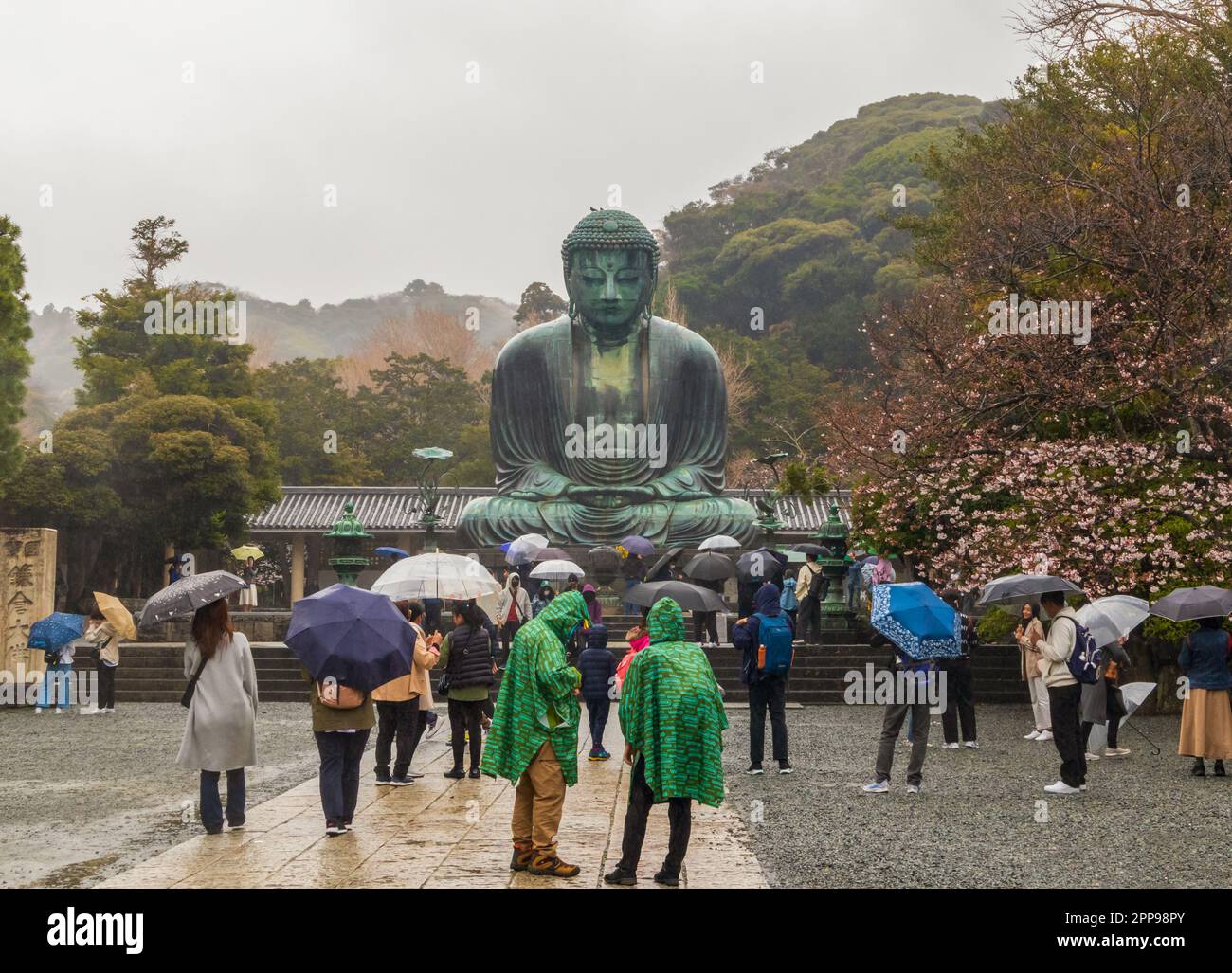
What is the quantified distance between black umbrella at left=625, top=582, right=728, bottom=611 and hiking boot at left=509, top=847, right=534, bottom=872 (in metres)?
5.19

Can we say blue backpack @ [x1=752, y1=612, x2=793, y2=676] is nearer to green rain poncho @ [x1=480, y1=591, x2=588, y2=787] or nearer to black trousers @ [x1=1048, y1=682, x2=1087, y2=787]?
black trousers @ [x1=1048, y1=682, x2=1087, y2=787]

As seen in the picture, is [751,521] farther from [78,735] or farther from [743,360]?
[743,360]

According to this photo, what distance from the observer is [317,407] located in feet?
133

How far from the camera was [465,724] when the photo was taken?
10711mm

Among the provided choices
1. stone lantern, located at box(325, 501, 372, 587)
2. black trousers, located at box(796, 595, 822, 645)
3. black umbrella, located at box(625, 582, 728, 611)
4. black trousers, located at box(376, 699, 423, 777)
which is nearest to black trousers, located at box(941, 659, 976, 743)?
black umbrella, located at box(625, 582, 728, 611)

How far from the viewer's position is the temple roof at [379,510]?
33312 millimetres

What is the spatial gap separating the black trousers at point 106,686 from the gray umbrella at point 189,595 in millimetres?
8009

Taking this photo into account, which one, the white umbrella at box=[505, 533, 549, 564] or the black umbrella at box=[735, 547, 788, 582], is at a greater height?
the white umbrella at box=[505, 533, 549, 564]

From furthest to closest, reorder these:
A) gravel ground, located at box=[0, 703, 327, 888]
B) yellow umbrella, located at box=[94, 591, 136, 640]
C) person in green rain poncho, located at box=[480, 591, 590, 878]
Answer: yellow umbrella, located at box=[94, 591, 136, 640]
gravel ground, located at box=[0, 703, 327, 888]
person in green rain poncho, located at box=[480, 591, 590, 878]

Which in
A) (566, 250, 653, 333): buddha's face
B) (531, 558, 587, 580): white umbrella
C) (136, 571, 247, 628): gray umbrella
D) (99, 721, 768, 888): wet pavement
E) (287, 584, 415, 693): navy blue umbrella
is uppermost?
(566, 250, 653, 333): buddha's face

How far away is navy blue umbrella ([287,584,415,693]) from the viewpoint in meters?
8.02

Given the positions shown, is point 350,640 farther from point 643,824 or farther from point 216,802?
point 643,824

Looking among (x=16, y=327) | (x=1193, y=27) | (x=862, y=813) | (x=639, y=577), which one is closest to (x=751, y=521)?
(x=639, y=577)

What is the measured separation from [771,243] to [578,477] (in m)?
29.5
